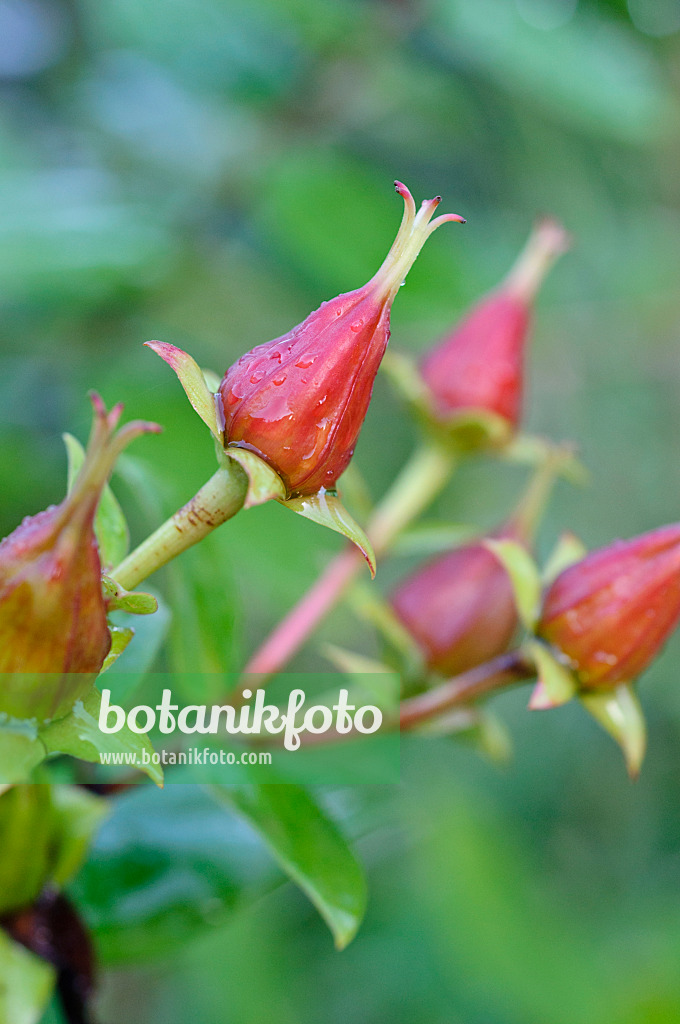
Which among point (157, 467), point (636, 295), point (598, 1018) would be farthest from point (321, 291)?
point (598, 1018)

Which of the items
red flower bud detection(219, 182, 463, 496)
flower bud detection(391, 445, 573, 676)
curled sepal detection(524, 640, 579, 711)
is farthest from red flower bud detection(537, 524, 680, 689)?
red flower bud detection(219, 182, 463, 496)

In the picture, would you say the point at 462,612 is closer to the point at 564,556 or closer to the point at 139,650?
the point at 564,556

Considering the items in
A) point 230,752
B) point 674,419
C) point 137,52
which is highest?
point 137,52

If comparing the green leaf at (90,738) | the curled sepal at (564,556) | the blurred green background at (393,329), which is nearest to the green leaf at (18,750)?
the green leaf at (90,738)

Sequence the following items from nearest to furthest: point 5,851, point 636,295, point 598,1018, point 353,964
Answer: point 5,851
point 598,1018
point 636,295
point 353,964

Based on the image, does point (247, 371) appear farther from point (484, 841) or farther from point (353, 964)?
point (353, 964)

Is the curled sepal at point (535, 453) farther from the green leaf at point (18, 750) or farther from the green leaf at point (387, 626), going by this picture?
the green leaf at point (18, 750)

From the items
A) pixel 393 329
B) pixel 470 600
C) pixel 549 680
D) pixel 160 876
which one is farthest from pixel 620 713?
pixel 393 329
